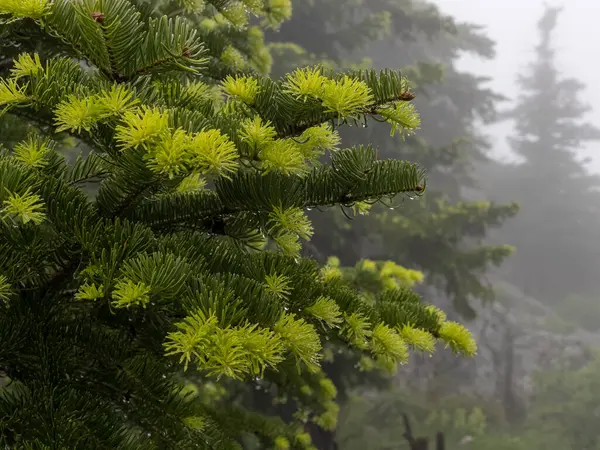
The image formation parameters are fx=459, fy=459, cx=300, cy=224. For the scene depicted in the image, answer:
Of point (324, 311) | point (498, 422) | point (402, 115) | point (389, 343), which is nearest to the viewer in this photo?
point (402, 115)

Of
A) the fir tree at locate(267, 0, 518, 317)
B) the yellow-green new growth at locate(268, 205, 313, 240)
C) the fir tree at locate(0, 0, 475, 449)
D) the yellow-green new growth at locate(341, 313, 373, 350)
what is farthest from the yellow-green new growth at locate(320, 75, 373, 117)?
the fir tree at locate(267, 0, 518, 317)

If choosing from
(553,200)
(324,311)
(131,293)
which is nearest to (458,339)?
(324,311)

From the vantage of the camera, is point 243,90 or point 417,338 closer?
point 243,90

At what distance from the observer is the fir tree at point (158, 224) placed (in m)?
0.92

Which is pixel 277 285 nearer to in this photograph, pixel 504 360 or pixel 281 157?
pixel 281 157

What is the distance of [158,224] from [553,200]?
94.3 feet

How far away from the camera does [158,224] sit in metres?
1.37

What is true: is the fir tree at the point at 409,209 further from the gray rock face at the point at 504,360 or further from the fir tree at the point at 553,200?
the fir tree at the point at 553,200

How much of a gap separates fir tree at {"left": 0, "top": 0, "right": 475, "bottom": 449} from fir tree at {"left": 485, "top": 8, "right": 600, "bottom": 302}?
1075 inches

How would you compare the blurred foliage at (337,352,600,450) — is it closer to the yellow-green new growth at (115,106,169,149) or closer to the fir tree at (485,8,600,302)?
the yellow-green new growth at (115,106,169,149)

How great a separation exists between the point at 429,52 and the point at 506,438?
1739 centimetres

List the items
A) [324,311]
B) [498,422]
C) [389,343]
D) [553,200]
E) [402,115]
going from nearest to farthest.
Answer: [402,115]
[324,311]
[389,343]
[498,422]
[553,200]

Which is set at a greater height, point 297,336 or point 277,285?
point 277,285

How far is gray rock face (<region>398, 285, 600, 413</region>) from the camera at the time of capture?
1612cm
